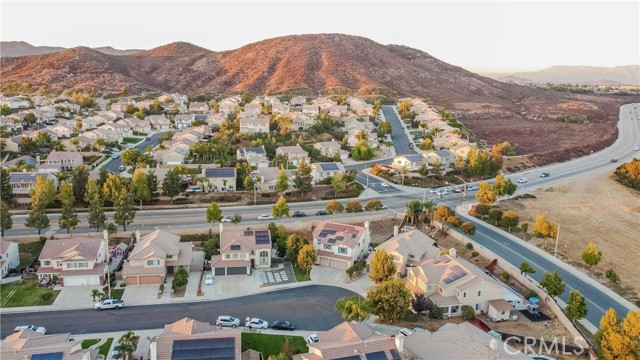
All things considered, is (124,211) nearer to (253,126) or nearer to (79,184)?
(79,184)

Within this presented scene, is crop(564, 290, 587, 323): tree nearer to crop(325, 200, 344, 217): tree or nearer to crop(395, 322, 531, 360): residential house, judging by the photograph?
crop(395, 322, 531, 360): residential house

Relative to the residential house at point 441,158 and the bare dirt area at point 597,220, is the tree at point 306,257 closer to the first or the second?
the bare dirt area at point 597,220

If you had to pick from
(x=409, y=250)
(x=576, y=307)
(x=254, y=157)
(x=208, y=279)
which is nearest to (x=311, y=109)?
(x=254, y=157)

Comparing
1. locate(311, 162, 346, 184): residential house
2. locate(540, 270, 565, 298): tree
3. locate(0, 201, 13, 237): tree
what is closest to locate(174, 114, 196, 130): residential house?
locate(311, 162, 346, 184): residential house

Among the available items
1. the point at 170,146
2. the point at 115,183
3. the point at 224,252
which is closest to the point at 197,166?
the point at 170,146

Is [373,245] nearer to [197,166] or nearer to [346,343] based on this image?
[346,343]

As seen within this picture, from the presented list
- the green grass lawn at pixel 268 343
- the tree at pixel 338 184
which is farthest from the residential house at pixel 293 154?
the green grass lawn at pixel 268 343
